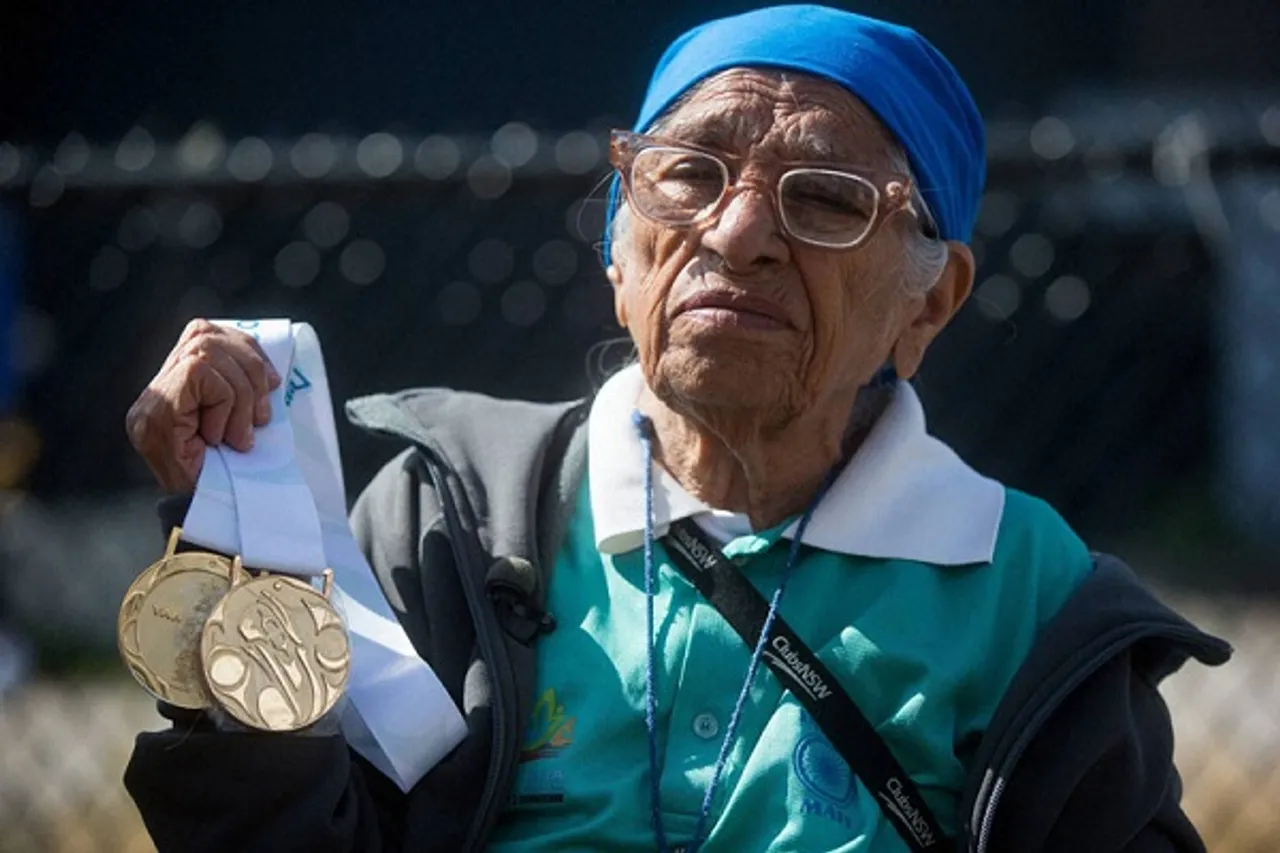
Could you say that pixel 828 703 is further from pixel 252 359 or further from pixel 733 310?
pixel 252 359

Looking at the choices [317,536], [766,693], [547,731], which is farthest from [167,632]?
[766,693]

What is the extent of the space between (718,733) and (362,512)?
601 millimetres

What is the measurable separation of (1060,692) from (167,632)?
3.53ft

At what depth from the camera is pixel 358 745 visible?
241 cm

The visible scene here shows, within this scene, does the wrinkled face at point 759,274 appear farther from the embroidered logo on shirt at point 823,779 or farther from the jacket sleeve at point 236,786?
the jacket sleeve at point 236,786

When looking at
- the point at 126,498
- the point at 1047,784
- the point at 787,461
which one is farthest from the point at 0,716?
the point at 1047,784

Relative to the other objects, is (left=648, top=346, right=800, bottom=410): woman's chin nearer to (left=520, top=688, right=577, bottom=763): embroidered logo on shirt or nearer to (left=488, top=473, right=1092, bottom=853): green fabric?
(left=488, top=473, right=1092, bottom=853): green fabric

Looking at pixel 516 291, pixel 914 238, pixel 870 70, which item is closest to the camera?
pixel 870 70

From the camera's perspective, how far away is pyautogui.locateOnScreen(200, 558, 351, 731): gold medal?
7.19 ft

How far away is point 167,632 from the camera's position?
7.17 feet

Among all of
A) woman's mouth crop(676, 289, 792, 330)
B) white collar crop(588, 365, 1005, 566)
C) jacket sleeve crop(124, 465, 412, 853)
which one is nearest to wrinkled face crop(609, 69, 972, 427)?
woman's mouth crop(676, 289, 792, 330)

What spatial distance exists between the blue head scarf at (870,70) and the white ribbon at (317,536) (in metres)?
0.59

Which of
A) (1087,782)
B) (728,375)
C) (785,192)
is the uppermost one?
(785,192)

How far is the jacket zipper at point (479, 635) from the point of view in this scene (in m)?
2.43
